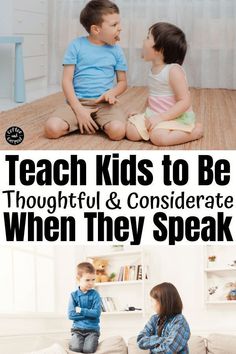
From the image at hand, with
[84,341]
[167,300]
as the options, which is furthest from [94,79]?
[84,341]

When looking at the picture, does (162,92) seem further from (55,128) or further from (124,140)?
(55,128)

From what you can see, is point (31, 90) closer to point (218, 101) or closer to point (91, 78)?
point (218, 101)

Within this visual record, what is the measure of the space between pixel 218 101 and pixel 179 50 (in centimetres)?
117

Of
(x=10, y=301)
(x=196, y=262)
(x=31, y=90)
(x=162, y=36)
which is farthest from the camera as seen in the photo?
(x=31, y=90)

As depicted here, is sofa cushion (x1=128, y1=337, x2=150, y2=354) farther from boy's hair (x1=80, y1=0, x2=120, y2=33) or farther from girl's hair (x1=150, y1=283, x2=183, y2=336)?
boy's hair (x1=80, y1=0, x2=120, y2=33)

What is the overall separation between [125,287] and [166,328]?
2.53 ft

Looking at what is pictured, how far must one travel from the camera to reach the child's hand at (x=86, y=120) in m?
1.63

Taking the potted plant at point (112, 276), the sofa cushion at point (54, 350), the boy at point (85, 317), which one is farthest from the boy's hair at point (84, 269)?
the potted plant at point (112, 276)

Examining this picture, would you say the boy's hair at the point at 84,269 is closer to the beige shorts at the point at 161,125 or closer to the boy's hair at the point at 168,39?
the beige shorts at the point at 161,125

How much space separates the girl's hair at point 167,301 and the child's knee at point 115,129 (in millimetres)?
475

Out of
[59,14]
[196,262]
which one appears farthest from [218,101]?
[59,14]

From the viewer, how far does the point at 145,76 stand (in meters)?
3.47

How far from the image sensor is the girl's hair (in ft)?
5.57

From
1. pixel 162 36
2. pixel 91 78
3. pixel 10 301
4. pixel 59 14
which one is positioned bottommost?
pixel 10 301
